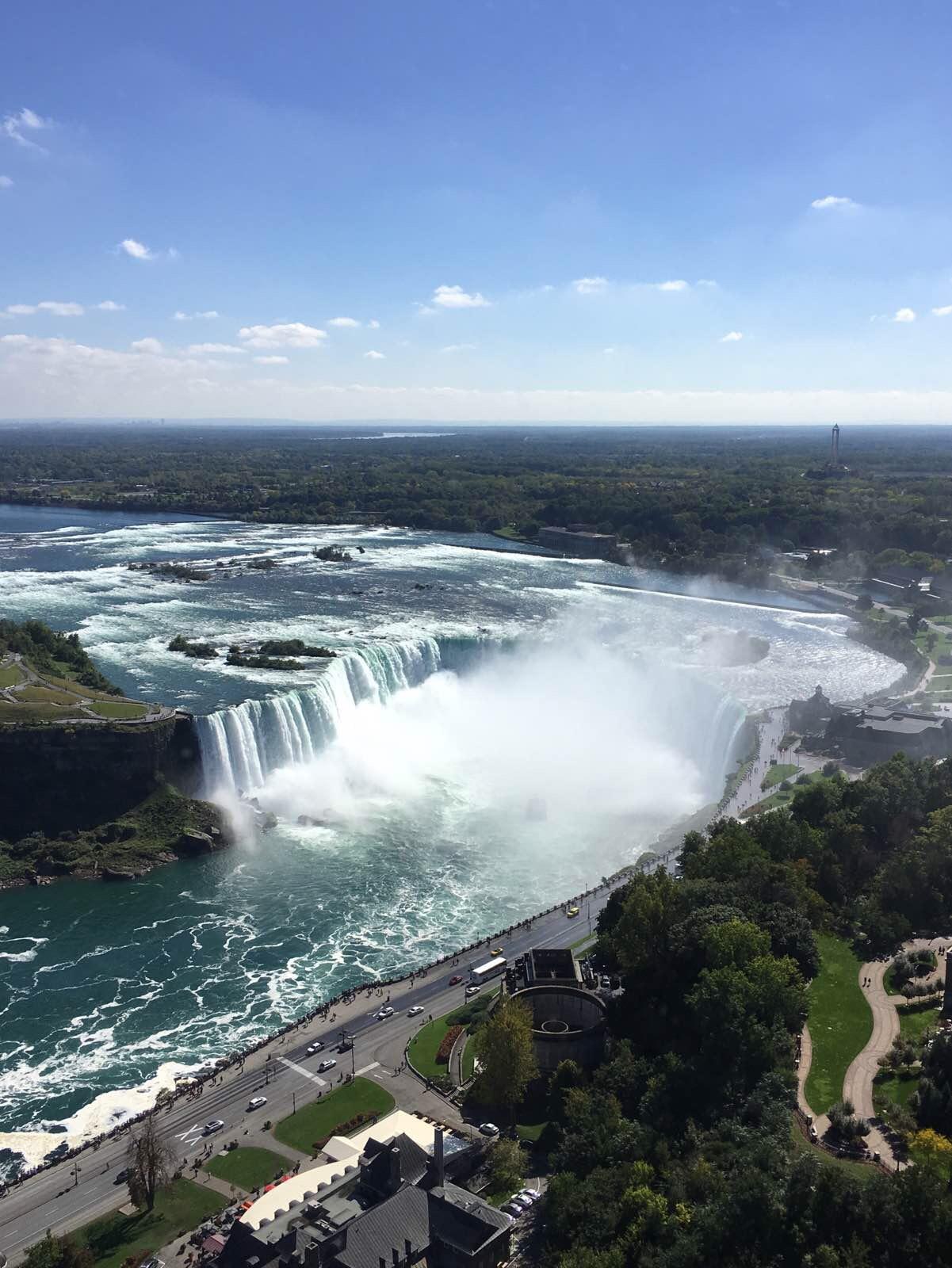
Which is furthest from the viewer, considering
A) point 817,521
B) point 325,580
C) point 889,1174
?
point 817,521

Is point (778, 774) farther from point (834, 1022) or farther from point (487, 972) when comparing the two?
point (834, 1022)

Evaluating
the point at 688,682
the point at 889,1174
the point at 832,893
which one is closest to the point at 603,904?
the point at 832,893

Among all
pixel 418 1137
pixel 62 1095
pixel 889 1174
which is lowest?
pixel 62 1095

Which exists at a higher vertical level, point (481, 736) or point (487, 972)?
point (481, 736)

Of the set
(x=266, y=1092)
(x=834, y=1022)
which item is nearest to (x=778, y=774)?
(x=834, y=1022)

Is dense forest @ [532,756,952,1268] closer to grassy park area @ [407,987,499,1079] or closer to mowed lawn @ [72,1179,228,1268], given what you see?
grassy park area @ [407,987,499,1079]

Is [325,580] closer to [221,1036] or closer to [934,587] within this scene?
[934,587]
